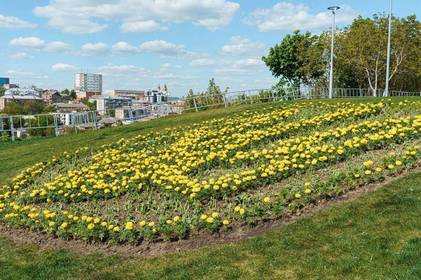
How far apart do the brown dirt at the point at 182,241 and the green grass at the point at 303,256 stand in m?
0.16

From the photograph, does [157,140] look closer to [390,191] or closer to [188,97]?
[390,191]

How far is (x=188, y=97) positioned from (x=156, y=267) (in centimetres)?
2426

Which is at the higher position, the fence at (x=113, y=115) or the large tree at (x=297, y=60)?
the large tree at (x=297, y=60)

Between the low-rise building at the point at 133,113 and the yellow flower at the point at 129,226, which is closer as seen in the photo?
the yellow flower at the point at 129,226

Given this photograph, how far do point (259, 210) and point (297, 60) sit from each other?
39.1 metres

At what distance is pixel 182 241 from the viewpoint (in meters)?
6.14

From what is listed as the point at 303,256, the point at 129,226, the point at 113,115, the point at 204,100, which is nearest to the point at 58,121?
the point at 113,115

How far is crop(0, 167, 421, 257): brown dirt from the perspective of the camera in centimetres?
602

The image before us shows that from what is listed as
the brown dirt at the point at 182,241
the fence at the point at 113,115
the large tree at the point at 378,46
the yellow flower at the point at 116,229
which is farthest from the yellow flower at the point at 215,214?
the large tree at the point at 378,46

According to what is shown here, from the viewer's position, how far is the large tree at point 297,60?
137ft

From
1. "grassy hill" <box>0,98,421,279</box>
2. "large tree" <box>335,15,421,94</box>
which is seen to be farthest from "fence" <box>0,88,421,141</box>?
"grassy hill" <box>0,98,421,279</box>

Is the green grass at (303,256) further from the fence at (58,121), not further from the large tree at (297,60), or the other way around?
the large tree at (297,60)

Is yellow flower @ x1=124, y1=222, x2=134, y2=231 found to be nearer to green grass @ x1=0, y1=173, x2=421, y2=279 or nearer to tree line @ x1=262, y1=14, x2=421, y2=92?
green grass @ x1=0, y1=173, x2=421, y2=279

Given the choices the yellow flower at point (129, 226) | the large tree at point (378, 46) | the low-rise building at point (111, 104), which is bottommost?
the yellow flower at point (129, 226)
